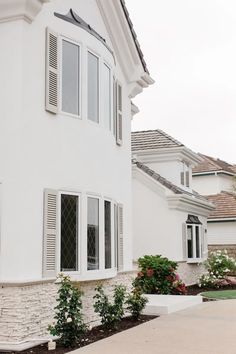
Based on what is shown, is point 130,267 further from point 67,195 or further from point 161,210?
point 161,210

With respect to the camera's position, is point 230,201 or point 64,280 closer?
point 64,280

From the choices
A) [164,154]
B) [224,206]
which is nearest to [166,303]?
[164,154]

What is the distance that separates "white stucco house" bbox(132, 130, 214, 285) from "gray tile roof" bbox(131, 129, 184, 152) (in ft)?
0.55

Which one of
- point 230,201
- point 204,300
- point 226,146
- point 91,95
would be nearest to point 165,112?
point 230,201

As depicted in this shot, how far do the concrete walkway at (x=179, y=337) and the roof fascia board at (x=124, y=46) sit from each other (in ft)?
23.3

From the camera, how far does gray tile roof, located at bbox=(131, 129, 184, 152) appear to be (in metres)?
25.5

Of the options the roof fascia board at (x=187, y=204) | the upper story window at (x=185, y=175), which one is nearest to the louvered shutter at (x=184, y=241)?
the roof fascia board at (x=187, y=204)

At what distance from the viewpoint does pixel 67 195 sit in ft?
38.1

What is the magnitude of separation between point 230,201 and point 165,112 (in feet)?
44.1

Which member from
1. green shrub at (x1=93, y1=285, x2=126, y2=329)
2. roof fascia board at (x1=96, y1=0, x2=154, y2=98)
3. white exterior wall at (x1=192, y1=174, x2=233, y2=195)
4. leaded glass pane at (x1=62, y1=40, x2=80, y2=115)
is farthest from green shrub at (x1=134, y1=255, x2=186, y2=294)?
white exterior wall at (x1=192, y1=174, x2=233, y2=195)

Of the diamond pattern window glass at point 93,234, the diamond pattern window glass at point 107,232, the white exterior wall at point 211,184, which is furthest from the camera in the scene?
the white exterior wall at point 211,184

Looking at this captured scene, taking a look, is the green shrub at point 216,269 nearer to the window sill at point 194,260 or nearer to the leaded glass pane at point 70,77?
the window sill at point 194,260

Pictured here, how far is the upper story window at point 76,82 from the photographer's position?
452 inches

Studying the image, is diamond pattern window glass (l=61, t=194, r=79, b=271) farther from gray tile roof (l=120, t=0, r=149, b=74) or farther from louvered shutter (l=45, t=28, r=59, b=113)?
gray tile roof (l=120, t=0, r=149, b=74)
